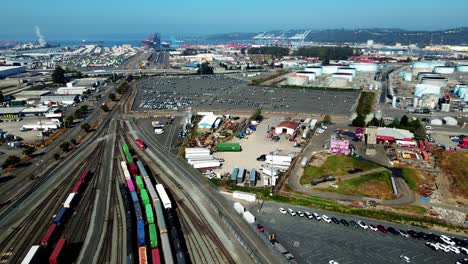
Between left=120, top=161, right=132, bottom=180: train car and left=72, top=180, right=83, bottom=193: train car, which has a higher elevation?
left=120, top=161, right=132, bottom=180: train car

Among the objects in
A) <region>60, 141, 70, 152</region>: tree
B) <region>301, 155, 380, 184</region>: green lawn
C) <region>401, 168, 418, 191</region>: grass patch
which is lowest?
<region>401, 168, 418, 191</region>: grass patch

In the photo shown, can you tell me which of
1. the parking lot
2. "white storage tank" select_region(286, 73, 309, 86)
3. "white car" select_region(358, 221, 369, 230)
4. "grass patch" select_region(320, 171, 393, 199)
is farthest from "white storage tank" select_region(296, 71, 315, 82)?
"white car" select_region(358, 221, 369, 230)

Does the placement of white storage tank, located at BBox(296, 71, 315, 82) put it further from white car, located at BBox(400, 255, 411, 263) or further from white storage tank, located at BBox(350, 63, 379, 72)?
white car, located at BBox(400, 255, 411, 263)

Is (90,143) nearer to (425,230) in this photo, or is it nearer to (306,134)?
(306,134)

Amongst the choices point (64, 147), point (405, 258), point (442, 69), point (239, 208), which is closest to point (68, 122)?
point (64, 147)

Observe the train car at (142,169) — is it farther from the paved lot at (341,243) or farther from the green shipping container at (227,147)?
the paved lot at (341,243)

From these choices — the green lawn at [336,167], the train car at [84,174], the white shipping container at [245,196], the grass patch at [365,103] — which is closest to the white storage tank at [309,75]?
the grass patch at [365,103]

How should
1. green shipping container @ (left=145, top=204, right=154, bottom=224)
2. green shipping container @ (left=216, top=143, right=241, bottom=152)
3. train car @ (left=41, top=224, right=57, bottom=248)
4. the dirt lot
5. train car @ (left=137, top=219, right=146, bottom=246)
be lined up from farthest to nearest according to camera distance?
green shipping container @ (left=216, top=143, right=241, bottom=152)
the dirt lot
green shipping container @ (left=145, top=204, right=154, bottom=224)
train car @ (left=41, top=224, right=57, bottom=248)
train car @ (left=137, top=219, right=146, bottom=246)

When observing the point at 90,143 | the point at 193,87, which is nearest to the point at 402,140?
the point at 90,143
